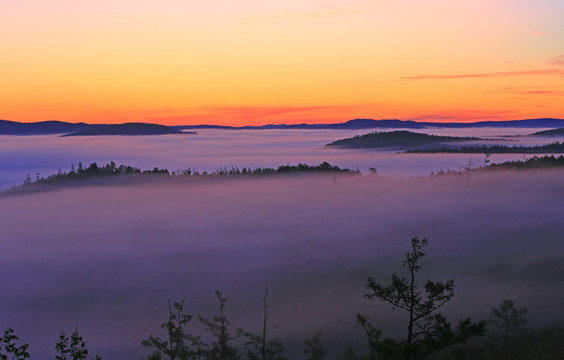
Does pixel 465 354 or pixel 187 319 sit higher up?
pixel 187 319

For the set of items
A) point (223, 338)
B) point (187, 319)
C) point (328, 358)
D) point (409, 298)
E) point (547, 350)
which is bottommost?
point (328, 358)

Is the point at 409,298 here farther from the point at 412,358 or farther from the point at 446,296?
the point at 412,358

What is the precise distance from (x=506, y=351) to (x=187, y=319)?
2420 inches

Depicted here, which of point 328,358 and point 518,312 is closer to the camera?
point 518,312

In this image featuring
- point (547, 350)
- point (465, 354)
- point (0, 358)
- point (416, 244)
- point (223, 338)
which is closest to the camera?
point (0, 358)

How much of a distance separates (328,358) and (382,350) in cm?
16805

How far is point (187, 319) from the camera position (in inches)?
1734

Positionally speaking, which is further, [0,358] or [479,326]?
[479,326]

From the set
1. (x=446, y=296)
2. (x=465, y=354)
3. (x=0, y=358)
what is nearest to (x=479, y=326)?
(x=446, y=296)

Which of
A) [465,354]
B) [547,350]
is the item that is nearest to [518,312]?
[547,350]

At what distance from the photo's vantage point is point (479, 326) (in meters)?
27.0

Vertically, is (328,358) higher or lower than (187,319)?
lower

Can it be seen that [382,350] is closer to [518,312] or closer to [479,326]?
[479,326]

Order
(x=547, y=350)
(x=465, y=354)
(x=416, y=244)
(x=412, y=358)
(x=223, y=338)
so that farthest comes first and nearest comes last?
(x=547, y=350) < (x=465, y=354) < (x=223, y=338) < (x=412, y=358) < (x=416, y=244)
